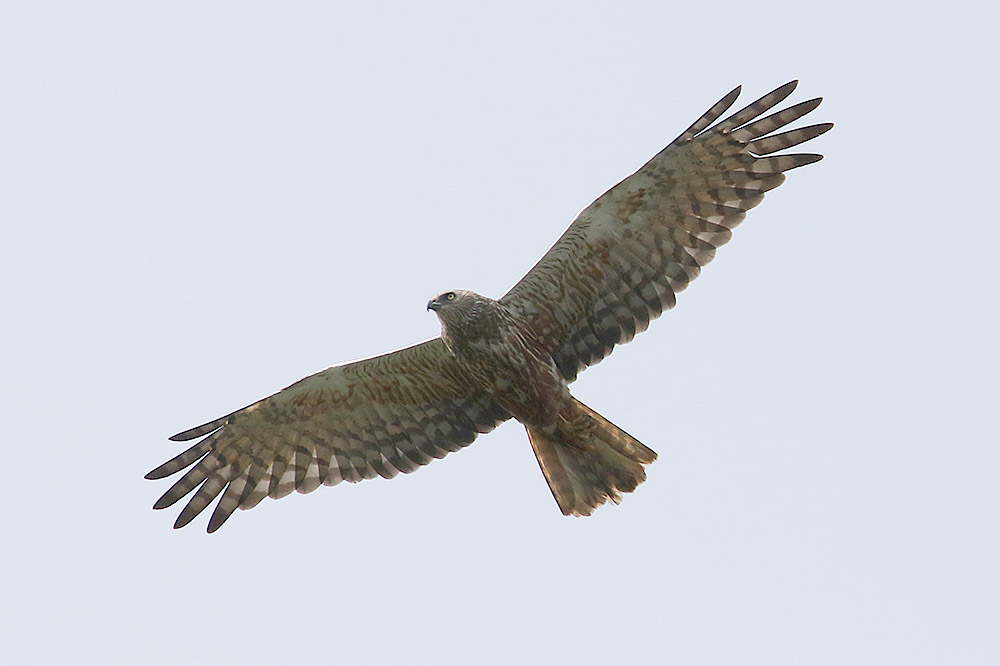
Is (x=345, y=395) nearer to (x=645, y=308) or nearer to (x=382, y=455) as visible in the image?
(x=382, y=455)

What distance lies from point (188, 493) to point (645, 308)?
15.3 feet

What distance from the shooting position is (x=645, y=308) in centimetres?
1316

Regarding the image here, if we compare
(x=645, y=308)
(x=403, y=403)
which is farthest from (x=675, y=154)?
(x=403, y=403)

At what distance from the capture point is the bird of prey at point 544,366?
1284 centimetres

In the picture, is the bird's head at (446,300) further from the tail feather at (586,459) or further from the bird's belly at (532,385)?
the tail feather at (586,459)

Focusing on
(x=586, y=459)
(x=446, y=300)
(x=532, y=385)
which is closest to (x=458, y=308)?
(x=446, y=300)

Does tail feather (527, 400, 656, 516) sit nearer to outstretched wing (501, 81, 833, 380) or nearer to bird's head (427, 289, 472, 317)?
outstretched wing (501, 81, 833, 380)

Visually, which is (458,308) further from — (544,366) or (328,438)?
(328,438)

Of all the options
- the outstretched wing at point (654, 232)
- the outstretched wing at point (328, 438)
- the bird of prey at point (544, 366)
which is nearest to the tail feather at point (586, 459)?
the bird of prey at point (544, 366)

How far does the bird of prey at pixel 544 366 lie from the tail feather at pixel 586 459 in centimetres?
1

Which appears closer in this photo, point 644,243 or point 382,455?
point 644,243

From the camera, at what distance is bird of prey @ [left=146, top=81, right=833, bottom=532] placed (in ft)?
42.1

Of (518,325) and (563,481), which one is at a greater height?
(518,325)

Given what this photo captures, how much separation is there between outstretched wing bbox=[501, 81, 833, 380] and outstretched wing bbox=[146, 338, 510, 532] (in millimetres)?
1150
